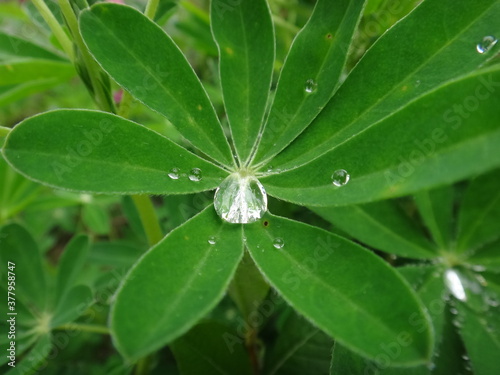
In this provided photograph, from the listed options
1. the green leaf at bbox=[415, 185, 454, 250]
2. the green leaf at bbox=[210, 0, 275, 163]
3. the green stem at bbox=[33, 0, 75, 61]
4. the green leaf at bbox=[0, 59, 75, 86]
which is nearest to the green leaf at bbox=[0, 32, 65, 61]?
the green leaf at bbox=[0, 59, 75, 86]

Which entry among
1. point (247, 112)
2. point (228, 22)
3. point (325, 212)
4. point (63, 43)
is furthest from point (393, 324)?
point (63, 43)

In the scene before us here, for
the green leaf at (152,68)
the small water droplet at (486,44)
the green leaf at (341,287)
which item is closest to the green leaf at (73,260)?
the green leaf at (152,68)

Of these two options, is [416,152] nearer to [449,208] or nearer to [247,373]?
[449,208]

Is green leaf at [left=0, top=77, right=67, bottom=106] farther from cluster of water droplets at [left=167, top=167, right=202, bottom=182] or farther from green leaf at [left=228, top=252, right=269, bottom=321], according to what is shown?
green leaf at [left=228, top=252, right=269, bottom=321]

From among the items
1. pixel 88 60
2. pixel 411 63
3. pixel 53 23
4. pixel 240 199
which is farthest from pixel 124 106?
pixel 411 63

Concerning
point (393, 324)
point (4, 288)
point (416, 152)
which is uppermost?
point (416, 152)

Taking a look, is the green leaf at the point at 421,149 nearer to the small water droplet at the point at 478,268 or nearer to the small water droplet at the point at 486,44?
the small water droplet at the point at 486,44
